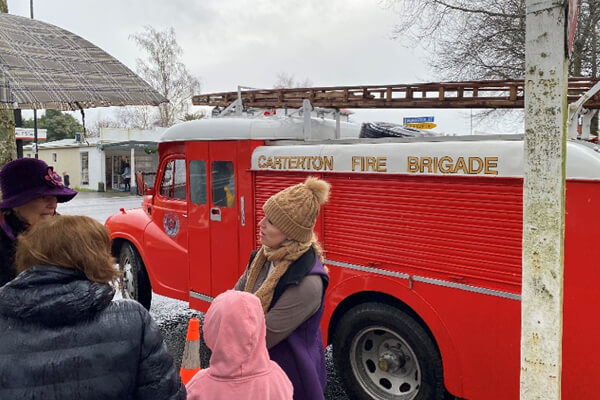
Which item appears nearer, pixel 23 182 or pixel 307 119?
pixel 23 182

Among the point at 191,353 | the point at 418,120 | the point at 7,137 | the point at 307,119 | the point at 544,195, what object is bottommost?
the point at 191,353

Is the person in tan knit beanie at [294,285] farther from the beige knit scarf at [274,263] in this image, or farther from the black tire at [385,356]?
the black tire at [385,356]

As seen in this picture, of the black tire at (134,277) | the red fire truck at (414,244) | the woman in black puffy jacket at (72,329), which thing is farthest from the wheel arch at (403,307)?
the black tire at (134,277)

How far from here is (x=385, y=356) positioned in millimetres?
4004

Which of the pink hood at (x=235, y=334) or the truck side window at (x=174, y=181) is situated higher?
the truck side window at (x=174, y=181)

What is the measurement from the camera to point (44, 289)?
1.55 metres

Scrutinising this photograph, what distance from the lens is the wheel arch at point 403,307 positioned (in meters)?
3.62

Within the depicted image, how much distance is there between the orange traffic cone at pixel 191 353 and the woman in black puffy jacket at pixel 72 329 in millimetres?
2504

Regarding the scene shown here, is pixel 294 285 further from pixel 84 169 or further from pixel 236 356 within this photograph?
pixel 84 169

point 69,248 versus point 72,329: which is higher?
point 69,248

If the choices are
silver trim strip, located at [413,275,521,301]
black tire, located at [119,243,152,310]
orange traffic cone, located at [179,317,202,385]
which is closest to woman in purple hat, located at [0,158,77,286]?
orange traffic cone, located at [179,317,202,385]

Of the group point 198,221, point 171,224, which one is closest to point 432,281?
point 198,221

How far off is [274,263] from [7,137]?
272 centimetres

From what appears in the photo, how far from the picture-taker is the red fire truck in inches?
122
